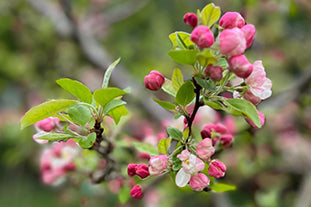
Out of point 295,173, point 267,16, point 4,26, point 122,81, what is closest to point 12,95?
point 4,26

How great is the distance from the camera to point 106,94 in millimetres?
410

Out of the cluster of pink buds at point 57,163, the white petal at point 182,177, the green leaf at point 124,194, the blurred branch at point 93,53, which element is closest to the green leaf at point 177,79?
the white petal at point 182,177

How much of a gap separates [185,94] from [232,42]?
0.09 metres

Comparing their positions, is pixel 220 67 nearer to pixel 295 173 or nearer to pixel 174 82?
pixel 174 82

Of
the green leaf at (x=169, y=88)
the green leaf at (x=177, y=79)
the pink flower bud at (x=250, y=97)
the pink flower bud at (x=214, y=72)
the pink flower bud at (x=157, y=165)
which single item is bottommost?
the pink flower bud at (x=157, y=165)

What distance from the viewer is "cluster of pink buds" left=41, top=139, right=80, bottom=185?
2.65 ft

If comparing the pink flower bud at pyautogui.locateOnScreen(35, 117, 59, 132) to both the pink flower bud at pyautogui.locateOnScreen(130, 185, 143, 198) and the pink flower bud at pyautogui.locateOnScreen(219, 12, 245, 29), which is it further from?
the pink flower bud at pyautogui.locateOnScreen(219, 12, 245, 29)

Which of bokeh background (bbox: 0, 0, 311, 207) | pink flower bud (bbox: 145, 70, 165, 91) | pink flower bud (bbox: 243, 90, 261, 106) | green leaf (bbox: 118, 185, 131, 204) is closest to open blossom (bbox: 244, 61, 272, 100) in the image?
pink flower bud (bbox: 243, 90, 261, 106)

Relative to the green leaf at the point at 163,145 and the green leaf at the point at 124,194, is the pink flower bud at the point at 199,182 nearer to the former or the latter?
the green leaf at the point at 163,145

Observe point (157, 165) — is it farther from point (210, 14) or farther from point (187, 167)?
point (210, 14)

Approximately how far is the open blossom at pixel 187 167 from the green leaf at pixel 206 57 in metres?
0.12

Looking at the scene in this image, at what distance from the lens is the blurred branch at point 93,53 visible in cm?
191

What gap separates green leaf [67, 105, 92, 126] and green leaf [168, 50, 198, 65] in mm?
138

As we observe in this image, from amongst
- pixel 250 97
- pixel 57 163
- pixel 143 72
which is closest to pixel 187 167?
pixel 250 97
